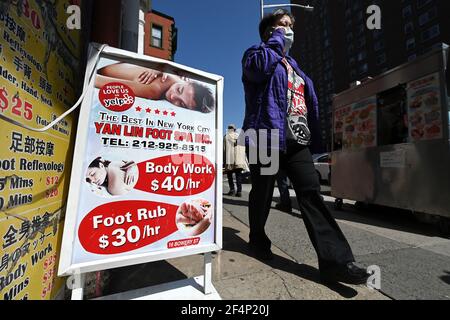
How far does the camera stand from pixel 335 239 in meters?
1.90

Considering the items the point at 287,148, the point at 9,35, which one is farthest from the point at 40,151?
the point at 287,148

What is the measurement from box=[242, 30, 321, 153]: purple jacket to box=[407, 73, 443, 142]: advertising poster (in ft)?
7.83

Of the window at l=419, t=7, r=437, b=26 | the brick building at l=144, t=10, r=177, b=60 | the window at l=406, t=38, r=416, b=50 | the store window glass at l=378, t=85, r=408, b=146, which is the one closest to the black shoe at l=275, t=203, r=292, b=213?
the store window glass at l=378, t=85, r=408, b=146

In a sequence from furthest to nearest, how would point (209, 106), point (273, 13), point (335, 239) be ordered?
point (273, 13) < point (335, 239) < point (209, 106)

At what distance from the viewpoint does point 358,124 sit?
4.44 meters

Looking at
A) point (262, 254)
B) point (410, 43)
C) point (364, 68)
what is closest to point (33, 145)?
point (262, 254)

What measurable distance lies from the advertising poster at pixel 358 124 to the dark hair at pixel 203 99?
11.2ft

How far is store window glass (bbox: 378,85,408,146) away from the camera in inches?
146

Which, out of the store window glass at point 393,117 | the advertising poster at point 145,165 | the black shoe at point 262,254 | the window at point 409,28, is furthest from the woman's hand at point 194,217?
the window at point 409,28

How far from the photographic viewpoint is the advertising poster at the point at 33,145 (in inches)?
36.6

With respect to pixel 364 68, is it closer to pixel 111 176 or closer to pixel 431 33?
pixel 431 33

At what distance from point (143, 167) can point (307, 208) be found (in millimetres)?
1289
